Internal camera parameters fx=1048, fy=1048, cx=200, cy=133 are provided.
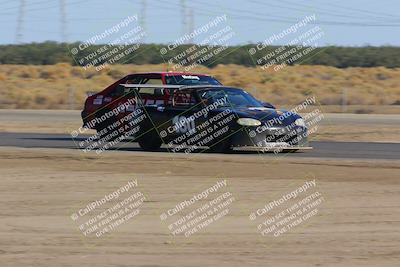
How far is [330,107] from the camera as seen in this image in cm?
4300

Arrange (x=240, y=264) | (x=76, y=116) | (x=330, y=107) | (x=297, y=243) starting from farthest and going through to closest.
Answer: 1. (x=330, y=107)
2. (x=76, y=116)
3. (x=297, y=243)
4. (x=240, y=264)

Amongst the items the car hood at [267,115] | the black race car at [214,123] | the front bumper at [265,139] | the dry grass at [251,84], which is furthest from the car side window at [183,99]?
the dry grass at [251,84]

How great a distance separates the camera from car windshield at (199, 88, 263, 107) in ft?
63.9

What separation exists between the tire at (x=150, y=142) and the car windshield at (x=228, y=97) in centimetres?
130

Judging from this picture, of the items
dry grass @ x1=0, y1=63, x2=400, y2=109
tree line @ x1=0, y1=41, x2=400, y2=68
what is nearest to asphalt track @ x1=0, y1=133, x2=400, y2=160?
dry grass @ x1=0, y1=63, x2=400, y2=109

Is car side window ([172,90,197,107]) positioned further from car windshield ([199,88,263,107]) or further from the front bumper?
the front bumper

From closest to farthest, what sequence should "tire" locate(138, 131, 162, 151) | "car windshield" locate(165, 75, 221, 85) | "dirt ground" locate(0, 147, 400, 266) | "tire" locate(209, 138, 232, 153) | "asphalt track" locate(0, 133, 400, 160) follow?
"dirt ground" locate(0, 147, 400, 266), "tire" locate(209, 138, 232, 153), "asphalt track" locate(0, 133, 400, 160), "tire" locate(138, 131, 162, 151), "car windshield" locate(165, 75, 221, 85)

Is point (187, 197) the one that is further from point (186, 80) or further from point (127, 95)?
point (186, 80)

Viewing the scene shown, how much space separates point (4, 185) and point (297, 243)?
5.55m

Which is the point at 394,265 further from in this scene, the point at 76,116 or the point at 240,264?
the point at 76,116

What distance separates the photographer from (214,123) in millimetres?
19000

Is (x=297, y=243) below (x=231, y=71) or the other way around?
the other way around

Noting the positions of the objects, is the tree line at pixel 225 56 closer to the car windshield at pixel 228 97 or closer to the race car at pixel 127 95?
the race car at pixel 127 95

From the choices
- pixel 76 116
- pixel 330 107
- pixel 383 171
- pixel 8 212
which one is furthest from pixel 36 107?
pixel 8 212
